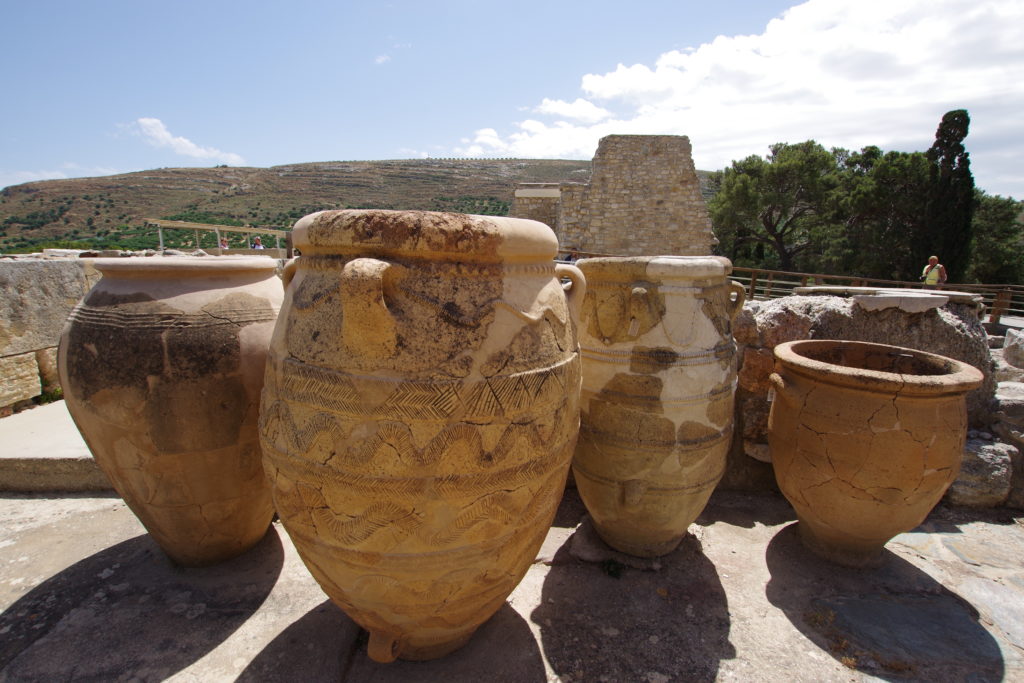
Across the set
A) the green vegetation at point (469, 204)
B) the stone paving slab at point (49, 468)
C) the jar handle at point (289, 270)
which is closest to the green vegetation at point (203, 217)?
the green vegetation at point (469, 204)

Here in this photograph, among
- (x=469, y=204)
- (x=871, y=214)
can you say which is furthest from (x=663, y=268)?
(x=469, y=204)

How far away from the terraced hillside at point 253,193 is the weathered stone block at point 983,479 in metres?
31.1

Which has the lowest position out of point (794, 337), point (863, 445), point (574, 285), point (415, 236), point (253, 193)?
point (863, 445)

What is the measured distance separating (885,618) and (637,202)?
49.9 ft

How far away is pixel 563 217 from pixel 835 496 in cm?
1459

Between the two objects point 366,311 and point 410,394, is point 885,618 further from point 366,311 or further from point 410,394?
point 366,311

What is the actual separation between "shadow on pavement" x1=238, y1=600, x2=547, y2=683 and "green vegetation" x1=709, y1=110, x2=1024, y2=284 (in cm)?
1978

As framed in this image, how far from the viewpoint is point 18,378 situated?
3748 millimetres

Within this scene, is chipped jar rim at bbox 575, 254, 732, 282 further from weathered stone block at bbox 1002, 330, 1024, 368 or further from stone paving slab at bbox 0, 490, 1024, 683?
weathered stone block at bbox 1002, 330, 1024, 368

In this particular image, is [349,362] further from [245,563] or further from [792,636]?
[792,636]

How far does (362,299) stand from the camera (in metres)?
1.23

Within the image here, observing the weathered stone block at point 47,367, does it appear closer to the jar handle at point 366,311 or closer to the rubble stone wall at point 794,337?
the jar handle at point 366,311

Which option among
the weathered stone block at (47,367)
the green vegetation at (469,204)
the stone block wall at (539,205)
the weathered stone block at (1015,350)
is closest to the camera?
the weathered stone block at (47,367)

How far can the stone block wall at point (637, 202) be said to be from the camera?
628 inches
